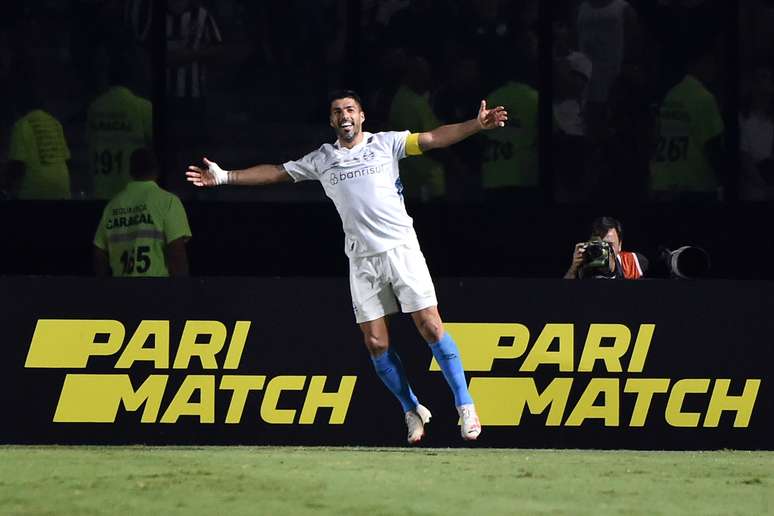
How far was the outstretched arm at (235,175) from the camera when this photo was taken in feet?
37.5

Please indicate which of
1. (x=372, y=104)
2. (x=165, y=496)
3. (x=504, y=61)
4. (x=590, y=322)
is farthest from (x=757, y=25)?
(x=165, y=496)

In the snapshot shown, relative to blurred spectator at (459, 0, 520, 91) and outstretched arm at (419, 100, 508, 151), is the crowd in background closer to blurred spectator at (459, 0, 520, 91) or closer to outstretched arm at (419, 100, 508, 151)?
blurred spectator at (459, 0, 520, 91)

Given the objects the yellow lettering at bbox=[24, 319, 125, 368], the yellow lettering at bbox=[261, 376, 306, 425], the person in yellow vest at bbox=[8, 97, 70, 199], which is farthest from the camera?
the person in yellow vest at bbox=[8, 97, 70, 199]

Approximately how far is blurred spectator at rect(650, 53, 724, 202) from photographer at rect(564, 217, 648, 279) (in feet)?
9.34

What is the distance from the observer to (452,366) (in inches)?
446

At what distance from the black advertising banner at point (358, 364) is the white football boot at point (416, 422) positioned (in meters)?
0.46

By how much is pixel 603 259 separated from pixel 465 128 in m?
1.76

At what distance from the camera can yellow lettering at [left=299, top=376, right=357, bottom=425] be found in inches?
472

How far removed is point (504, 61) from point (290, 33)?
169 centimetres

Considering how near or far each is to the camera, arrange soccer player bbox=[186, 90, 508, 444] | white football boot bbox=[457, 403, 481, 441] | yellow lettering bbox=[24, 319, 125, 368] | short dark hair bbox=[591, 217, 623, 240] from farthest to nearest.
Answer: short dark hair bbox=[591, 217, 623, 240], yellow lettering bbox=[24, 319, 125, 368], soccer player bbox=[186, 90, 508, 444], white football boot bbox=[457, 403, 481, 441]

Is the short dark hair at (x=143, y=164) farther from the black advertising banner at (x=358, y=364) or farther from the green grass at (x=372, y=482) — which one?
the green grass at (x=372, y=482)

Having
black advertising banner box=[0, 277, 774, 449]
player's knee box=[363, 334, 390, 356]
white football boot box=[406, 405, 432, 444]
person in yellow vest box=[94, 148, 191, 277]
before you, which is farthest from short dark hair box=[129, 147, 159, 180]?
white football boot box=[406, 405, 432, 444]

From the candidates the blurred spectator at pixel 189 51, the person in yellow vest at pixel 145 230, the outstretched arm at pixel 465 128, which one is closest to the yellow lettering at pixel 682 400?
the outstretched arm at pixel 465 128

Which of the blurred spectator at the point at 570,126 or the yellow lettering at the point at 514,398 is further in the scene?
the blurred spectator at the point at 570,126
